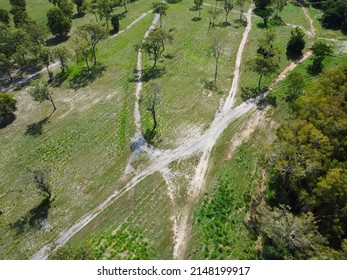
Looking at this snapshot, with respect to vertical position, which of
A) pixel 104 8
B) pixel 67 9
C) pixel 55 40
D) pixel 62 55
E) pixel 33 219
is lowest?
pixel 33 219

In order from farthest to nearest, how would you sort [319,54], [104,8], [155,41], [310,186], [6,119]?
[104,8]
[155,41]
[319,54]
[6,119]
[310,186]

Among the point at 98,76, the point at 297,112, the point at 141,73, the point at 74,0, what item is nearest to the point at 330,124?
the point at 297,112

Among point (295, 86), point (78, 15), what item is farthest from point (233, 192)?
point (78, 15)

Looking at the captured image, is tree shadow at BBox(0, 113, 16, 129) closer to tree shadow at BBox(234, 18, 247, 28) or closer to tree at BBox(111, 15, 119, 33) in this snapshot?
tree at BBox(111, 15, 119, 33)

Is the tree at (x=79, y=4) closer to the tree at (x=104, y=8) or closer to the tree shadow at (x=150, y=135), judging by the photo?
the tree at (x=104, y=8)

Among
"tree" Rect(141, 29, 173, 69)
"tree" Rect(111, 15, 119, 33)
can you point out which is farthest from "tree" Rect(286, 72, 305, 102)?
"tree" Rect(111, 15, 119, 33)

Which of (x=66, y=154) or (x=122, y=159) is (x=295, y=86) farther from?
(x=66, y=154)
